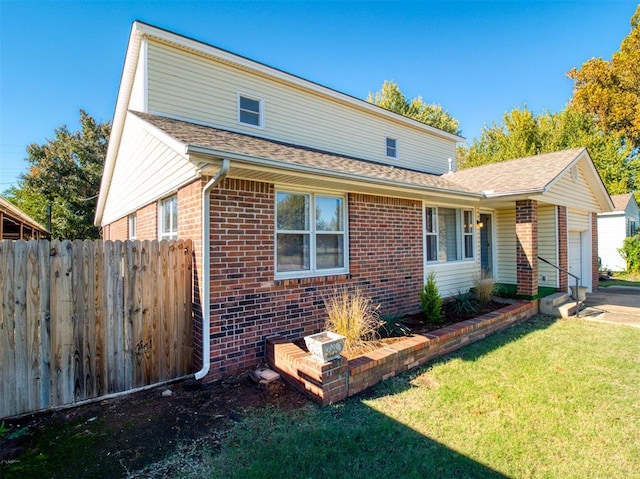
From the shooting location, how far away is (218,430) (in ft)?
10.8

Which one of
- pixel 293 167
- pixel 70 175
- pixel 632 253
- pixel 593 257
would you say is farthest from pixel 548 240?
pixel 70 175

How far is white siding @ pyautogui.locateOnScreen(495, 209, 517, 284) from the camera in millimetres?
10320

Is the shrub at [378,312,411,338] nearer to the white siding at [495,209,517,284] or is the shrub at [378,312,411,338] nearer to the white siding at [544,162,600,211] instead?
the white siding at [544,162,600,211]

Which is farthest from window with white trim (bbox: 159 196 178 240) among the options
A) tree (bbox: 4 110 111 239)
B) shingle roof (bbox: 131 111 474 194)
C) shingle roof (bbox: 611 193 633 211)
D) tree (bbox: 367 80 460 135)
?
tree (bbox: 367 80 460 135)

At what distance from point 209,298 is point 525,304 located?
25.3ft

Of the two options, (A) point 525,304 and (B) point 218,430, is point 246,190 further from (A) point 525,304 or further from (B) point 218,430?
(A) point 525,304

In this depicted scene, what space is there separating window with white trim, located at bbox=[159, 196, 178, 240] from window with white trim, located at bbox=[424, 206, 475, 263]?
6031 millimetres

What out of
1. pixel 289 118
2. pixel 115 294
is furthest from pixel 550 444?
pixel 289 118

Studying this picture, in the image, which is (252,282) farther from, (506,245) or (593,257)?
(593,257)

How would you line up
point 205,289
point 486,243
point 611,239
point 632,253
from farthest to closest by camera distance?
point 611,239, point 632,253, point 486,243, point 205,289

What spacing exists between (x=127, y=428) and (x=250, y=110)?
747 cm

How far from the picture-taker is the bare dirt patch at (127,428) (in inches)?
110

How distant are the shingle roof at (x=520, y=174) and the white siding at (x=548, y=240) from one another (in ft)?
4.49

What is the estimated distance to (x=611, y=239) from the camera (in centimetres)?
2036
